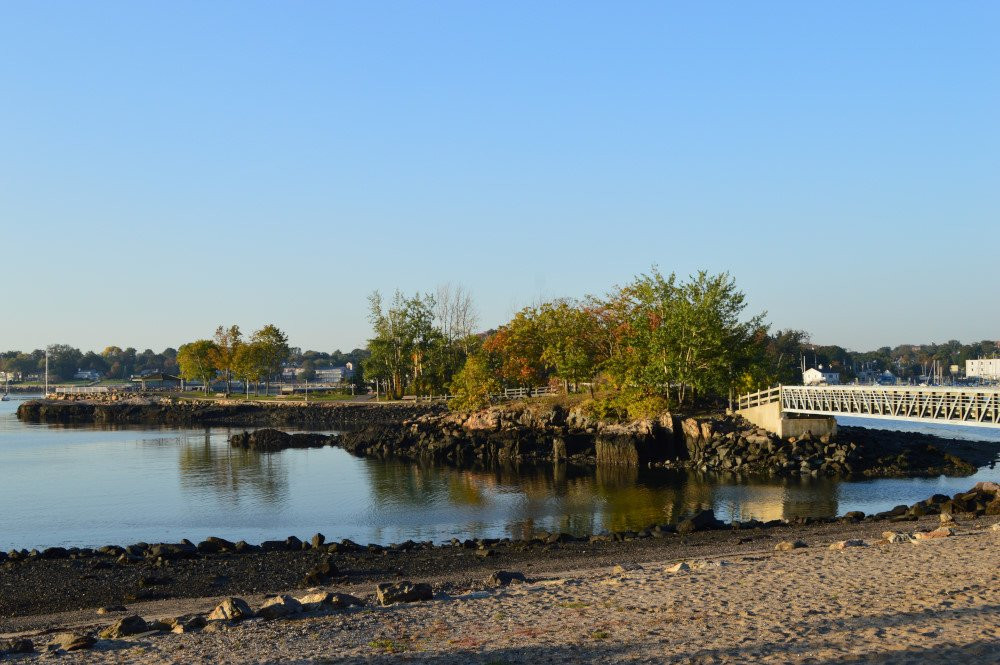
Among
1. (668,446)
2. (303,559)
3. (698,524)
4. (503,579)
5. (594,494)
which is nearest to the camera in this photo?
(503,579)

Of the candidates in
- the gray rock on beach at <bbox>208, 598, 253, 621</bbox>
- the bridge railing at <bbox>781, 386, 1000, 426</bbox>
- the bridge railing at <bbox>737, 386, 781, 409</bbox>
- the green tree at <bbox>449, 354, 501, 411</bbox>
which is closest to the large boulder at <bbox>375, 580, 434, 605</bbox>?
the gray rock on beach at <bbox>208, 598, 253, 621</bbox>

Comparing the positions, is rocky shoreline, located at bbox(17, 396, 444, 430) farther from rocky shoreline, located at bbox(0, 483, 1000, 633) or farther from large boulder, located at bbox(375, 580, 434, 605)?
large boulder, located at bbox(375, 580, 434, 605)

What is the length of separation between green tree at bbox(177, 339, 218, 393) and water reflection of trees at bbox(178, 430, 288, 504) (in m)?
61.3

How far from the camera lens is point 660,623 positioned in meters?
13.5

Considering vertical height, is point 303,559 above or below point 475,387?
below

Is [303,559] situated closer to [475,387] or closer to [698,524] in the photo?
[698,524]

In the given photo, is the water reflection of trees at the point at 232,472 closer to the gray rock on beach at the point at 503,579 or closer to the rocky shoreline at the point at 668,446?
the rocky shoreline at the point at 668,446

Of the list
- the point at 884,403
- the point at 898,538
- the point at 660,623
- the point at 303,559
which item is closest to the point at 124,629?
the point at 660,623

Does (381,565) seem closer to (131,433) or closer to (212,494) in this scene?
(212,494)

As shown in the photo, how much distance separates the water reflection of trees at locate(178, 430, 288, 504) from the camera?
4188 cm

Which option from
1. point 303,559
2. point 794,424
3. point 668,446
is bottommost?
point 303,559

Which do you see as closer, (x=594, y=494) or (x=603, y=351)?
(x=594, y=494)

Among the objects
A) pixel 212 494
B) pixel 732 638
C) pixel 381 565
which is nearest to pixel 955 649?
pixel 732 638

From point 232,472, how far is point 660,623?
4047 centimetres
